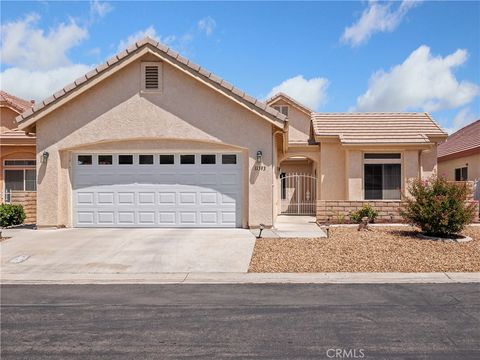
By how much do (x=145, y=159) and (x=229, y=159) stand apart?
267 cm

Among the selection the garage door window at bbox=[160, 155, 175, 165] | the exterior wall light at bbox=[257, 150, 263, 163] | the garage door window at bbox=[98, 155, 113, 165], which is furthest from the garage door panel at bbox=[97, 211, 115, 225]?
the exterior wall light at bbox=[257, 150, 263, 163]

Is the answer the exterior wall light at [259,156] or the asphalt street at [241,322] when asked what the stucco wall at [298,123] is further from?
the asphalt street at [241,322]

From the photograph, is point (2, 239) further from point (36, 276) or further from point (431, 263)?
point (431, 263)

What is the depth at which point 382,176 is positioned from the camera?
18000mm

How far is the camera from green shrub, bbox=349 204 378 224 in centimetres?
1470

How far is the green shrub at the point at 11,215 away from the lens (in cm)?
1420

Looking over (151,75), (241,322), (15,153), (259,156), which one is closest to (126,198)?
(151,75)

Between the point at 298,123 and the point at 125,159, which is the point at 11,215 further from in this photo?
the point at 298,123

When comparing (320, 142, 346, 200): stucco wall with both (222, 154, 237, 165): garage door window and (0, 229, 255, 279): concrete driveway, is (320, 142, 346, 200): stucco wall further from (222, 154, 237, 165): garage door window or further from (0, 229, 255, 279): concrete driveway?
(0, 229, 255, 279): concrete driveway

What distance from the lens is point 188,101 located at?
13.5 meters

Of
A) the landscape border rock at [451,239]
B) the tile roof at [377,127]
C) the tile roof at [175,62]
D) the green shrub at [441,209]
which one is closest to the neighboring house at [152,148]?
the tile roof at [175,62]

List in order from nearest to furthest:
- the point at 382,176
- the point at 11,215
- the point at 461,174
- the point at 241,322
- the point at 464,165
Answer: the point at 241,322 < the point at 11,215 < the point at 382,176 < the point at 464,165 < the point at 461,174

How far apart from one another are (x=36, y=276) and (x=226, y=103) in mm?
7432

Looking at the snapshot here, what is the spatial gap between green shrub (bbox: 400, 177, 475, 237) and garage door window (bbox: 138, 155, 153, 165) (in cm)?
788
